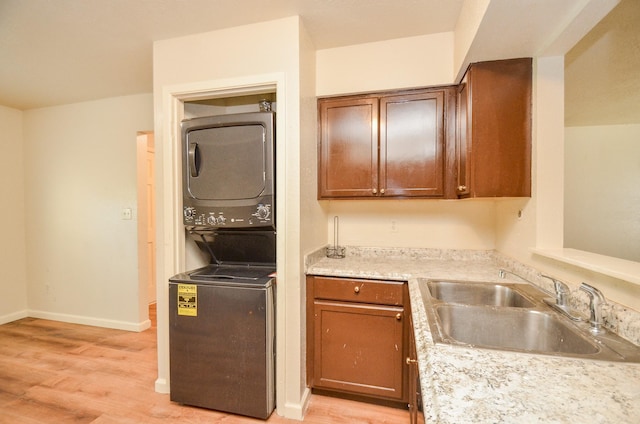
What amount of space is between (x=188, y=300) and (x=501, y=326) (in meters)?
1.72

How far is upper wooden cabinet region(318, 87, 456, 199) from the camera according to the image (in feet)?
6.43

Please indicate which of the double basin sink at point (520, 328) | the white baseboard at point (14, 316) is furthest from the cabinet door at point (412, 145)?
the white baseboard at point (14, 316)

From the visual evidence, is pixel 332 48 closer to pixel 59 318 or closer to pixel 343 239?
pixel 343 239

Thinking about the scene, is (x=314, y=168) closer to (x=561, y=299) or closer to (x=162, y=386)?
(x=561, y=299)

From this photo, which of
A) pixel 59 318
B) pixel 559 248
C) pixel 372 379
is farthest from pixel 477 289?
pixel 59 318

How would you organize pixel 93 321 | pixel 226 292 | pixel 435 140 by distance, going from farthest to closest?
1. pixel 93 321
2. pixel 435 140
3. pixel 226 292

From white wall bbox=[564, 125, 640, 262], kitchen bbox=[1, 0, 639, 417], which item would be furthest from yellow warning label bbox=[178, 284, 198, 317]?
white wall bbox=[564, 125, 640, 262]

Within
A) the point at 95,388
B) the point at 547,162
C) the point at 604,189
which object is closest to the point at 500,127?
the point at 547,162

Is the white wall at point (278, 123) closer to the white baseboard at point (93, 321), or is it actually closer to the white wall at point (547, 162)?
the white wall at point (547, 162)

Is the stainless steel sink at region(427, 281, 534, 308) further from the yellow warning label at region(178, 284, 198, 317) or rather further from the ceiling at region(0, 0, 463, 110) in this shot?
the ceiling at region(0, 0, 463, 110)

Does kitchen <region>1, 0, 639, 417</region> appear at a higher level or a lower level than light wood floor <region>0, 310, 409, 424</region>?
higher

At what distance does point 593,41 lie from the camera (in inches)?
67.0

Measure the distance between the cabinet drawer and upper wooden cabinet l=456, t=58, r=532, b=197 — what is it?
773 millimetres

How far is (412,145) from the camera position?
6.61 feet
